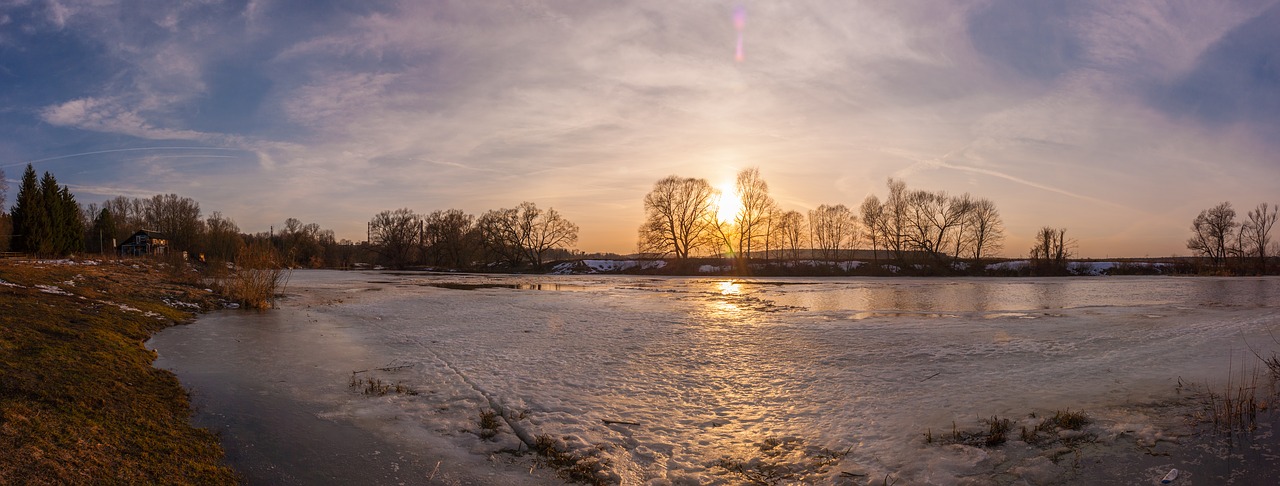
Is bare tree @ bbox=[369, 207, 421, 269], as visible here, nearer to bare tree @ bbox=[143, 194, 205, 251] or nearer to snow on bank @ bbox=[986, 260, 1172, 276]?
bare tree @ bbox=[143, 194, 205, 251]

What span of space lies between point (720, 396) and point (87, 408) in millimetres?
7027

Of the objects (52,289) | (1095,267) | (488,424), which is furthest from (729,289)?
(1095,267)

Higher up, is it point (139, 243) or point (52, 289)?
point (139, 243)

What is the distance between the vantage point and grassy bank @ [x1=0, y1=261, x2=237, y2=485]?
4.40m

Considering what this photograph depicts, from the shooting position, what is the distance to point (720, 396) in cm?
810

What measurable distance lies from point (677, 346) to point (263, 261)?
53.1 feet

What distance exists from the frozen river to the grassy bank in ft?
1.45

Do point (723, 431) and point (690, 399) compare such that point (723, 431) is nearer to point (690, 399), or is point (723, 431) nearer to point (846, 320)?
point (690, 399)

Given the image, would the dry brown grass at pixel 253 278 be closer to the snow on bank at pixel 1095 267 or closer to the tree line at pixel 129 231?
the tree line at pixel 129 231

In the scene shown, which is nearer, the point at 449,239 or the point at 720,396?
the point at 720,396

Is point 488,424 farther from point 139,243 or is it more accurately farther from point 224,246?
point 139,243

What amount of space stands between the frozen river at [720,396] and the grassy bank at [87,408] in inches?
17.5

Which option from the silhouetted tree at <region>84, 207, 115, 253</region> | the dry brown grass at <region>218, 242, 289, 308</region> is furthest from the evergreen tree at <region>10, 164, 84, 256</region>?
the dry brown grass at <region>218, 242, 289, 308</region>

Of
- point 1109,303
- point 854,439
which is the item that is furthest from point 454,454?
point 1109,303
